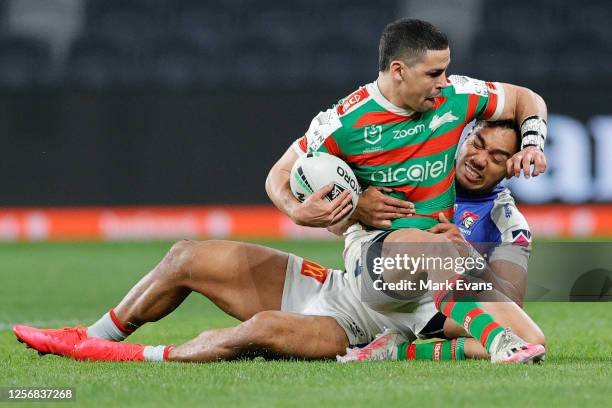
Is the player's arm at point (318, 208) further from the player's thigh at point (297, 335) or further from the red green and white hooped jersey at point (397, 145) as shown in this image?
the player's thigh at point (297, 335)

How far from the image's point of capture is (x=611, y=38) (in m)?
13.8

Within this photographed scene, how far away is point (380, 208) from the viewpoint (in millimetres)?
4797

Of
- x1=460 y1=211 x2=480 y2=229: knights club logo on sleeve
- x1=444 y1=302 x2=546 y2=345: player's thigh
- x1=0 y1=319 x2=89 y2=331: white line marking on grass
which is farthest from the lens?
x1=0 y1=319 x2=89 y2=331: white line marking on grass

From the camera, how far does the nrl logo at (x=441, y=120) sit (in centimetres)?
489

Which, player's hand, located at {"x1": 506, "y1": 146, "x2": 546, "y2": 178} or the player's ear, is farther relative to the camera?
the player's ear

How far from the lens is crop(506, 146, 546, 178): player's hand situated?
4.66m

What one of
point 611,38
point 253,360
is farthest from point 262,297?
point 611,38

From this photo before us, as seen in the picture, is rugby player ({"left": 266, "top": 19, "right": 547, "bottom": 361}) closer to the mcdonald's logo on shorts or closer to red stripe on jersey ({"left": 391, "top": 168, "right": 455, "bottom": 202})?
A: red stripe on jersey ({"left": 391, "top": 168, "right": 455, "bottom": 202})

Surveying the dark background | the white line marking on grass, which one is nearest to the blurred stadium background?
the dark background

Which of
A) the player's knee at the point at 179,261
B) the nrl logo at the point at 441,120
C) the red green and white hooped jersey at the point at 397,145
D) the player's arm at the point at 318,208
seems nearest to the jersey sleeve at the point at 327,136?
the red green and white hooped jersey at the point at 397,145

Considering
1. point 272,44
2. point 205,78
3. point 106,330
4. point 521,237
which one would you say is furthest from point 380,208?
point 272,44

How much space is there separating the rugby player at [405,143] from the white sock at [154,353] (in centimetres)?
75

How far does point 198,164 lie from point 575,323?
6.85 metres

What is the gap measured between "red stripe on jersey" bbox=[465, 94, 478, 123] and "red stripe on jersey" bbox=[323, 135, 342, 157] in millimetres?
586
